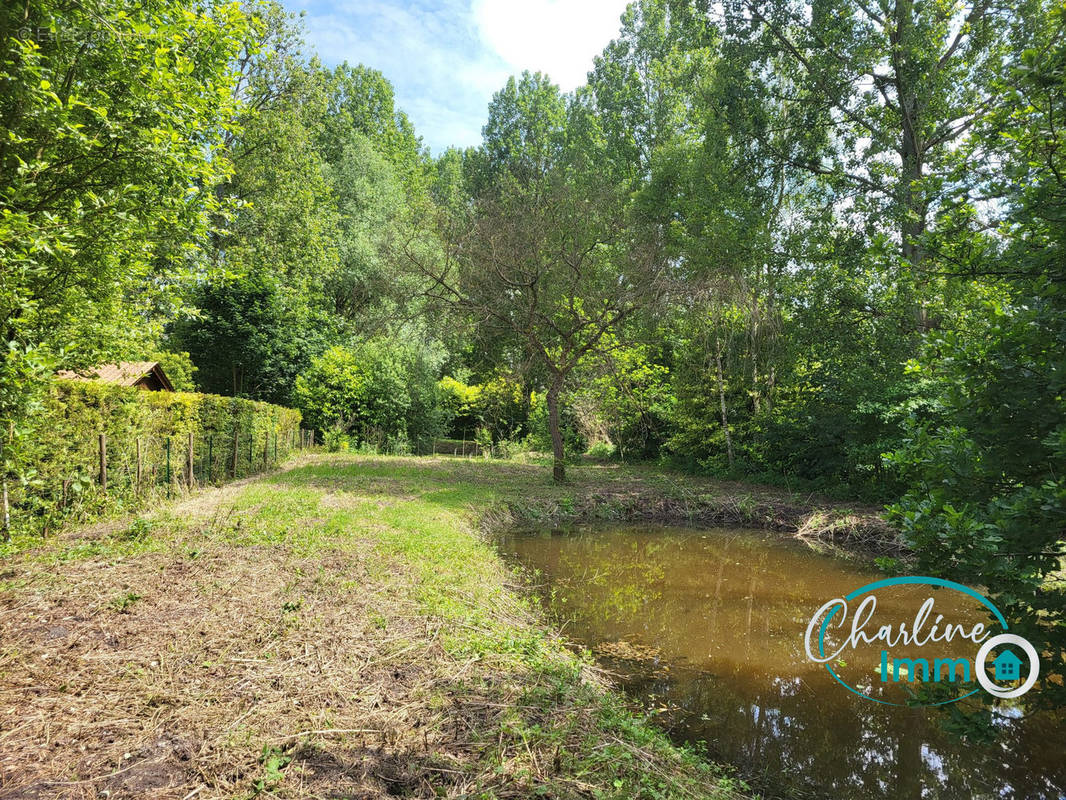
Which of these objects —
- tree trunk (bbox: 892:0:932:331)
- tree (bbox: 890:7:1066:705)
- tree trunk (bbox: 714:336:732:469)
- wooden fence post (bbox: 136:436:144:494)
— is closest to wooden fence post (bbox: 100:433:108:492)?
wooden fence post (bbox: 136:436:144:494)

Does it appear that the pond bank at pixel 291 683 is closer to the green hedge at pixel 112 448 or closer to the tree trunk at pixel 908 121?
the green hedge at pixel 112 448

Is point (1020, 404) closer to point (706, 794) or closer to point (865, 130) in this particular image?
point (706, 794)

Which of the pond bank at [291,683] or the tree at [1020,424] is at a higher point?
the tree at [1020,424]

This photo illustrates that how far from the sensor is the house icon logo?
110 inches

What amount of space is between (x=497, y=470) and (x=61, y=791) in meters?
13.6

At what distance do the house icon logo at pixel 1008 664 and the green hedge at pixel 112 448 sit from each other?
6.58m

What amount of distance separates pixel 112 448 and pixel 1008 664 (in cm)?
909

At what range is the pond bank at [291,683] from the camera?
2.37 meters

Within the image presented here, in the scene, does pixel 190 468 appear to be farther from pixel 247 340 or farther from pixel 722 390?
pixel 722 390

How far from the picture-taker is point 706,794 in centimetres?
261

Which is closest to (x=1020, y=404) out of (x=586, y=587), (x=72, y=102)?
(x=586, y=587)

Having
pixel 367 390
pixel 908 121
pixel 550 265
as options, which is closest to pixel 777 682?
pixel 550 265

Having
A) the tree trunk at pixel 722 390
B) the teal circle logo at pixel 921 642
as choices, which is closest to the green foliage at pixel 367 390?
the tree trunk at pixel 722 390

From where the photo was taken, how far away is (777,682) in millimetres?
4535
